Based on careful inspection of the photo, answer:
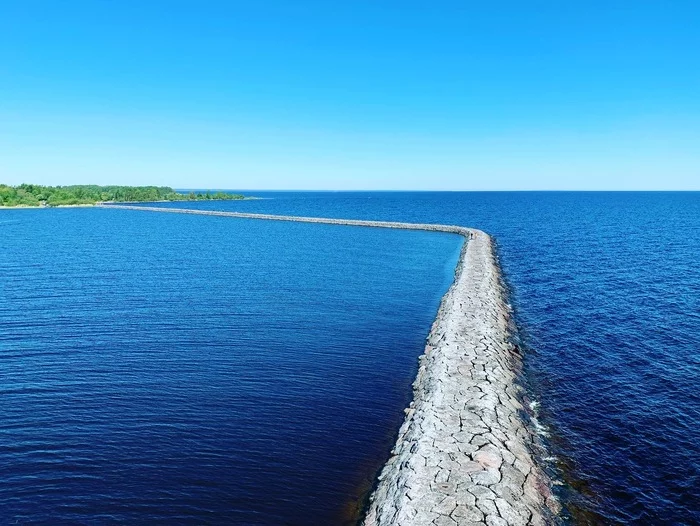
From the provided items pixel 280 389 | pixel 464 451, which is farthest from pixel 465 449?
pixel 280 389

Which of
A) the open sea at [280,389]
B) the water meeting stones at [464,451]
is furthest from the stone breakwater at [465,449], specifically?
the open sea at [280,389]

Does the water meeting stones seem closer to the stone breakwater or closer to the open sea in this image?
the stone breakwater

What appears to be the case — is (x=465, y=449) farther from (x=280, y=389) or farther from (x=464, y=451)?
(x=280, y=389)

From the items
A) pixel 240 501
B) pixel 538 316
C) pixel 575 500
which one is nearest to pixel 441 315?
pixel 538 316

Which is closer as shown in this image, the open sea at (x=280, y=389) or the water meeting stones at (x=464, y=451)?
the water meeting stones at (x=464, y=451)

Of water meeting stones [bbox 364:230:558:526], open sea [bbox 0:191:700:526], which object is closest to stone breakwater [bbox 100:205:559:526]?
water meeting stones [bbox 364:230:558:526]

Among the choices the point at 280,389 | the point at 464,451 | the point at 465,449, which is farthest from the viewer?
the point at 280,389

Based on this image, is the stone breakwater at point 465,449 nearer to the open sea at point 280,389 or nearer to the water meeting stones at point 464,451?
the water meeting stones at point 464,451
